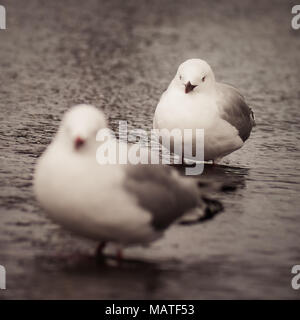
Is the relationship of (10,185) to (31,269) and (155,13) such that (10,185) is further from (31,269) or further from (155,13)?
(155,13)

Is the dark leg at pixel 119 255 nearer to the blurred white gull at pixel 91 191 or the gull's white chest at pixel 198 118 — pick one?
the blurred white gull at pixel 91 191

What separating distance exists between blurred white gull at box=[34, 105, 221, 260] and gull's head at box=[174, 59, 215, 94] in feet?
7.82

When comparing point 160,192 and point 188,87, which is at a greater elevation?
point 188,87

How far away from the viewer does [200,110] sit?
702 centimetres

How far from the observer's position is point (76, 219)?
458 centimetres

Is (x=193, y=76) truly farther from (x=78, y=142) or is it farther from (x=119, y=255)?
(x=78, y=142)

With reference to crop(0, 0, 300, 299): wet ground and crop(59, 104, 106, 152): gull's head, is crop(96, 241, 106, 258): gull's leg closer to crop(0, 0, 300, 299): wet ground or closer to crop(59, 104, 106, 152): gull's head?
crop(0, 0, 300, 299): wet ground

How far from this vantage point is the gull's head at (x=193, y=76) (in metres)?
7.04

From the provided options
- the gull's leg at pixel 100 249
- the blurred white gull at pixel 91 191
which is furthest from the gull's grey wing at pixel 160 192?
the gull's leg at pixel 100 249

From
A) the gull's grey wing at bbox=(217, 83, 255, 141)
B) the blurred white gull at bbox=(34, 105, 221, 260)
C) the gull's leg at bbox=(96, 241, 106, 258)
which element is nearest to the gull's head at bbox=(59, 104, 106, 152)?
the blurred white gull at bbox=(34, 105, 221, 260)

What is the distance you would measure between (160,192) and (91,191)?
57cm

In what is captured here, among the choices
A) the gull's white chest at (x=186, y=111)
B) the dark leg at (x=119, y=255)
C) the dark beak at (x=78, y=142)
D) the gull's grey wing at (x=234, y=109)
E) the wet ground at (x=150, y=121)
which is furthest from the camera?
the gull's grey wing at (x=234, y=109)

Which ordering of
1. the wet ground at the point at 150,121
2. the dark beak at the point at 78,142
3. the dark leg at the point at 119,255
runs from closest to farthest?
the dark beak at the point at 78,142, the wet ground at the point at 150,121, the dark leg at the point at 119,255

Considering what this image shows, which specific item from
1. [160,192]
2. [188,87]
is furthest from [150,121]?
[160,192]
